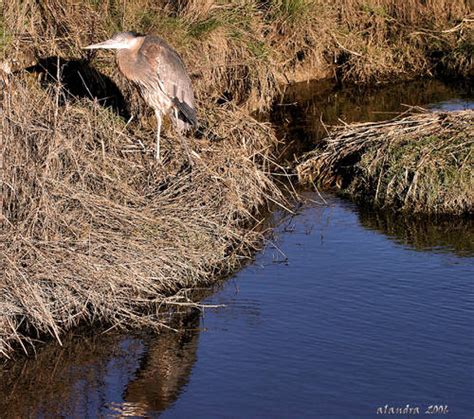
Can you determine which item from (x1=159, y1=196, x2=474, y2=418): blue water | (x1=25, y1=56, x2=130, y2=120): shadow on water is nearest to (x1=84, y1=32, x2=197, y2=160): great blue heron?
(x1=25, y1=56, x2=130, y2=120): shadow on water

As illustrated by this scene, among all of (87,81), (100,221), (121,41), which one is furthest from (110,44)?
(100,221)

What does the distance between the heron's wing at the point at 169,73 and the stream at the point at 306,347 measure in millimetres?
1607

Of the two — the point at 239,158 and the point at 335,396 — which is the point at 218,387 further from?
the point at 239,158

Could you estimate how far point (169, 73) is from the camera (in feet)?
33.3

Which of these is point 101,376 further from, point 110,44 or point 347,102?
point 347,102

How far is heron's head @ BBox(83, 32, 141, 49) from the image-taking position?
33.4 feet

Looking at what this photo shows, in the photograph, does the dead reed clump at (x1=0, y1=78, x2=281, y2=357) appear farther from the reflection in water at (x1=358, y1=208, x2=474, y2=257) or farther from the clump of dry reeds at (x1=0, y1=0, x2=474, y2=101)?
the clump of dry reeds at (x1=0, y1=0, x2=474, y2=101)

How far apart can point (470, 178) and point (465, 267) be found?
1321 millimetres

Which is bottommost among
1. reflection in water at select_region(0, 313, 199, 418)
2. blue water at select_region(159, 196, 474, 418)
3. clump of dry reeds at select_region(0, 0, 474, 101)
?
reflection in water at select_region(0, 313, 199, 418)

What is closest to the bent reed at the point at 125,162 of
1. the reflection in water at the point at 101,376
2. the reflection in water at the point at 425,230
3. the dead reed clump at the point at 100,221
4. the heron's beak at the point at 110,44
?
the dead reed clump at the point at 100,221

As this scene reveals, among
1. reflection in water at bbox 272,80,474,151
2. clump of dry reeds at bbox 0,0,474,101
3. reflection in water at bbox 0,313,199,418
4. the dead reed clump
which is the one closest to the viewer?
reflection in water at bbox 0,313,199,418

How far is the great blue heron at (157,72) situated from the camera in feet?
33.3

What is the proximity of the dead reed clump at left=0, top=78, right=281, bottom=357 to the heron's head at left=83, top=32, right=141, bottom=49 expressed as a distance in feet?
3.25

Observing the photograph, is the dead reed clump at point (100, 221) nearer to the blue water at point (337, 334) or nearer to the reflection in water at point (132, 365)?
the reflection in water at point (132, 365)
